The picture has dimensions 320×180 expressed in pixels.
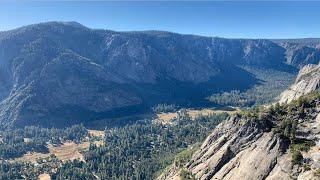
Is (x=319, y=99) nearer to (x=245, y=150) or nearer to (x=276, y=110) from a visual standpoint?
(x=276, y=110)

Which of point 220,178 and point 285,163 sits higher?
point 285,163

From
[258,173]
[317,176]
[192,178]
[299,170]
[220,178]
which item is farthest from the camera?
[192,178]

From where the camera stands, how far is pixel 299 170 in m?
157

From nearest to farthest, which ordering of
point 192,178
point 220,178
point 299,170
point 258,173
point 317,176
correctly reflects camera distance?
point 317,176
point 299,170
point 258,173
point 220,178
point 192,178

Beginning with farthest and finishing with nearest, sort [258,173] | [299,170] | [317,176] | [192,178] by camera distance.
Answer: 1. [192,178]
2. [258,173]
3. [299,170]
4. [317,176]

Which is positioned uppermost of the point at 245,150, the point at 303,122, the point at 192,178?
the point at 303,122

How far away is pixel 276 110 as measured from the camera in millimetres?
196875

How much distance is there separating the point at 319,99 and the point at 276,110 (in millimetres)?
17681

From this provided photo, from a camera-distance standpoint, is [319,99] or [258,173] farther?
[319,99]

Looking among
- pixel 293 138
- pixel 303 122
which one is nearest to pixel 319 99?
pixel 303 122

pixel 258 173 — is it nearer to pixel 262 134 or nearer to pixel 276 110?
pixel 262 134

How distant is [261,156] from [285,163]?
42.3 ft

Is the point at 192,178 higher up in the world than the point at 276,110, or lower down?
lower down

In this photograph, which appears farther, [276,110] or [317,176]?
[276,110]
